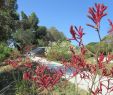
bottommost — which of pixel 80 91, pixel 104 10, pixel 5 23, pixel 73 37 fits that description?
pixel 80 91

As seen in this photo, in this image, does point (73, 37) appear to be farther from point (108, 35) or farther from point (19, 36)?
point (19, 36)

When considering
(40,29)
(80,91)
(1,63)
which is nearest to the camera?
(80,91)

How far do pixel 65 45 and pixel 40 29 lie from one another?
1961 cm

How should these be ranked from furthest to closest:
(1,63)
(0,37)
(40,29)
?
(40,29) → (1,63) → (0,37)

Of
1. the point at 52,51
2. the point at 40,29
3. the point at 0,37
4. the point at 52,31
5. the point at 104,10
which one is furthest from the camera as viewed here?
the point at 52,31

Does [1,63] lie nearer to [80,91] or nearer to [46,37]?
[80,91]

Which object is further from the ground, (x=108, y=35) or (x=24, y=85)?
(x=108, y=35)

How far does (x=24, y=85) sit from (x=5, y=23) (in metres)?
10.4

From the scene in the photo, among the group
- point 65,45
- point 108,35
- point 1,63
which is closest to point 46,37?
point 65,45

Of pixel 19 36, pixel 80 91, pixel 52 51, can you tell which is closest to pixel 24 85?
pixel 80 91

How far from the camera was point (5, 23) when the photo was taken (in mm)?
19766

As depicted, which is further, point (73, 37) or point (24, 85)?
point (24, 85)

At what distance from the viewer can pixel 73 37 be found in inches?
117

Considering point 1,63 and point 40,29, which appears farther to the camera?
point 40,29
